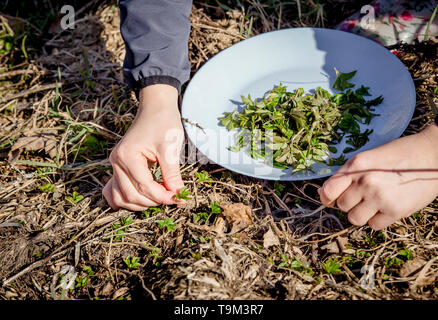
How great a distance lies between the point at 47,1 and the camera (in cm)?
317

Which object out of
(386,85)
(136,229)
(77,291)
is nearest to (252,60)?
(386,85)

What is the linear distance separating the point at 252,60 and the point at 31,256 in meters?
1.76

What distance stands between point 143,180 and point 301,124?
2.98 feet

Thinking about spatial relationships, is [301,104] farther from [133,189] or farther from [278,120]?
[133,189]

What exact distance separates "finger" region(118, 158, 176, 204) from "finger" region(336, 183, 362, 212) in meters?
0.81

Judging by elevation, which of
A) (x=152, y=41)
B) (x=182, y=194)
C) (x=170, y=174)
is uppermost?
(x=152, y=41)

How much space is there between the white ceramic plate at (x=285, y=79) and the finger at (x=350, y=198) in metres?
0.26

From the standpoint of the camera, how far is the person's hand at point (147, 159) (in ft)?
4.97

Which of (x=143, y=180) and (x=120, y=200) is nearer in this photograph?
(x=143, y=180)

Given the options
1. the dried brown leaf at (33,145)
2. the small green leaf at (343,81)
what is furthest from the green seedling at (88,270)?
the small green leaf at (343,81)

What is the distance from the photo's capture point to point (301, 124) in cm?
184

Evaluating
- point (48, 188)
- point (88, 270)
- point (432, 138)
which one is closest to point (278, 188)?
point (432, 138)

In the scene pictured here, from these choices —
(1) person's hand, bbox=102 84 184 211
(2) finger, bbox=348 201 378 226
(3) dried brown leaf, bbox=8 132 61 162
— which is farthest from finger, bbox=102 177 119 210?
(2) finger, bbox=348 201 378 226

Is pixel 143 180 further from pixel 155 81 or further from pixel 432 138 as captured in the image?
pixel 432 138
